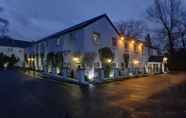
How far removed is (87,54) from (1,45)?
4070 cm

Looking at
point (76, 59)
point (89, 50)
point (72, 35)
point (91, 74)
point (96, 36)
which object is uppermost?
point (72, 35)

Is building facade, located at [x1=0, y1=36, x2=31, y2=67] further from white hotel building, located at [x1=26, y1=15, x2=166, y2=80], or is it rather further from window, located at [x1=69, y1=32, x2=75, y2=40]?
window, located at [x1=69, y1=32, x2=75, y2=40]

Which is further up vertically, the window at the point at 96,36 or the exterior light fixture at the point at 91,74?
the window at the point at 96,36

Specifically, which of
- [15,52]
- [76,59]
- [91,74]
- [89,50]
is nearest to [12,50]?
[15,52]

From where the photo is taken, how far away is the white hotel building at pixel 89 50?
27098mm

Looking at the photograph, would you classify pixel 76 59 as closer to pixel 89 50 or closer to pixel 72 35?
pixel 89 50

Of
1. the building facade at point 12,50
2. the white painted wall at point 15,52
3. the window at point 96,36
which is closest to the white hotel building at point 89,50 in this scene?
the window at point 96,36

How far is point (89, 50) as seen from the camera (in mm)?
27938

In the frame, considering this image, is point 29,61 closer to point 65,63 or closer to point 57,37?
point 57,37

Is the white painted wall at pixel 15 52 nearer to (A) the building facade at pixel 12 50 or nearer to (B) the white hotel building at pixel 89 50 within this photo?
(A) the building facade at pixel 12 50

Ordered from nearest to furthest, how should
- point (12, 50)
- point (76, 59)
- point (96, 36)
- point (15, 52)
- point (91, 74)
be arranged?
point (91, 74)
point (76, 59)
point (96, 36)
point (12, 50)
point (15, 52)

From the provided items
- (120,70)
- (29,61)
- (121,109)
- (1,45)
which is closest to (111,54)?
(120,70)

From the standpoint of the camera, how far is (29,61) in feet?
159

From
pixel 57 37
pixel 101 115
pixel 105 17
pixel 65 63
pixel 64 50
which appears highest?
pixel 105 17
